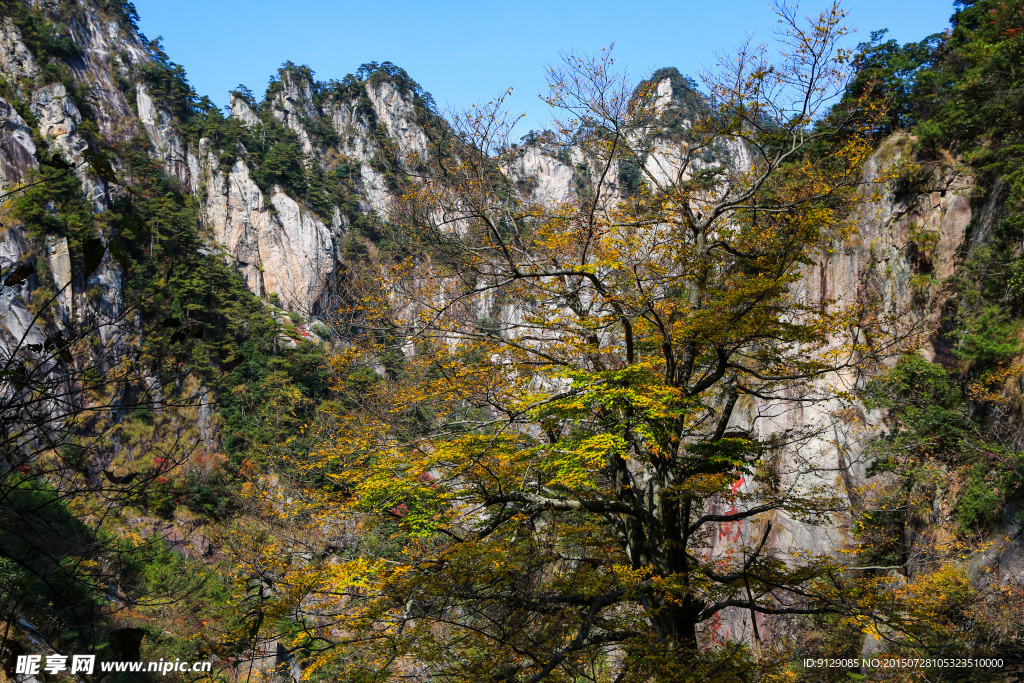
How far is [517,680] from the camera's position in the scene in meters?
5.53

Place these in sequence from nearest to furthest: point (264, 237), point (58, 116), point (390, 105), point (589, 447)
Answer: point (589, 447) → point (58, 116) → point (264, 237) → point (390, 105)

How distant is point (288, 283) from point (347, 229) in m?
7.29

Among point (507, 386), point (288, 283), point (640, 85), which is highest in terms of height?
point (288, 283)

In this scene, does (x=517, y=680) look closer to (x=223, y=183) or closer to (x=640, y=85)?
(x=640, y=85)

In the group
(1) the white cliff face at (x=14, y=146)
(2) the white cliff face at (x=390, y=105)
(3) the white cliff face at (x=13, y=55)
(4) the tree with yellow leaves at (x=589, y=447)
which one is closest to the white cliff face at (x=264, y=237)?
(3) the white cliff face at (x=13, y=55)

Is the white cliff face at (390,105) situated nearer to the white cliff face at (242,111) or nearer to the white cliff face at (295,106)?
the white cliff face at (295,106)

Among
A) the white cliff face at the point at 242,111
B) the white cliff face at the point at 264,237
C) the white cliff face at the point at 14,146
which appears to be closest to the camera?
the white cliff face at the point at 14,146

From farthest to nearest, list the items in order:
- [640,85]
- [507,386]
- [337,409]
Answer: [337,409]
[507,386]
[640,85]

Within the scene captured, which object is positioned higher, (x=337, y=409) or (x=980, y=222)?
(x=980, y=222)

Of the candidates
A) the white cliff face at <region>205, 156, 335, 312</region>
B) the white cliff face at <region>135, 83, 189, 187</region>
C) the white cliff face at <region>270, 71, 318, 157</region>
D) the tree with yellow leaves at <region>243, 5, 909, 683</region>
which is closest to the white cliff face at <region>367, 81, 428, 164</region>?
the white cliff face at <region>270, 71, 318, 157</region>

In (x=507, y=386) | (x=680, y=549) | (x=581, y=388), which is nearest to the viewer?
(x=581, y=388)

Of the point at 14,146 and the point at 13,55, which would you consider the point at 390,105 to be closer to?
the point at 13,55

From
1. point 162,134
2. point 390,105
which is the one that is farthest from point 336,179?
point 390,105

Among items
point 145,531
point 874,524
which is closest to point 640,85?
point 874,524
